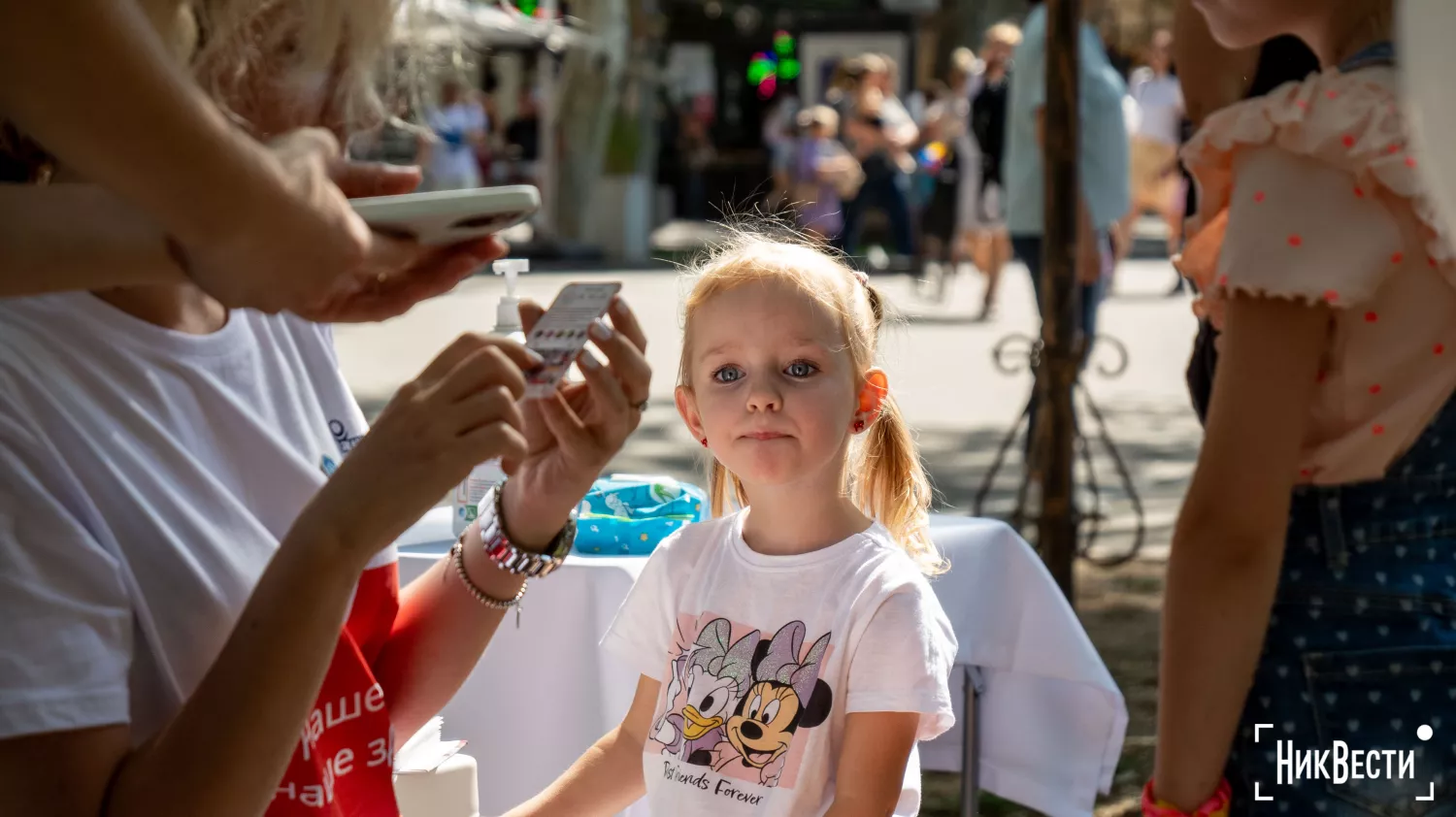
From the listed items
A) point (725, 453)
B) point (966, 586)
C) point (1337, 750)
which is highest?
point (725, 453)

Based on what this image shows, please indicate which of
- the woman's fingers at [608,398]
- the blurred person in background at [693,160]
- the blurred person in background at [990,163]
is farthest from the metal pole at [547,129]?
the woman's fingers at [608,398]

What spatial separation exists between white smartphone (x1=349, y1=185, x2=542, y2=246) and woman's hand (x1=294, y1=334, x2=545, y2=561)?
0.11 metres

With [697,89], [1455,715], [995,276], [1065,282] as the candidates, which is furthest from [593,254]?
[1455,715]

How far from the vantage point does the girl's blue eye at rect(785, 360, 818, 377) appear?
75.9 inches

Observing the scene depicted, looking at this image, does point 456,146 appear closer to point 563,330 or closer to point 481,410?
point 563,330

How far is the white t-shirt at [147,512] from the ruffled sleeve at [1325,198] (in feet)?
3.17

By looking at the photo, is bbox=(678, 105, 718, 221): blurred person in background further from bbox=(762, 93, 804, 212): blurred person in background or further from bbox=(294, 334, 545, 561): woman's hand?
bbox=(294, 334, 545, 561): woman's hand

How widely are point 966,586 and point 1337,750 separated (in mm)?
1007

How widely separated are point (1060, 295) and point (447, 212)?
3.45 metres

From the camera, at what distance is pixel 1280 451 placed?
58.3 inches

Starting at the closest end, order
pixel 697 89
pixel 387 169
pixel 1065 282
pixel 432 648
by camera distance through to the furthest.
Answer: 1. pixel 387 169
2. pixel 432 648
3. pixel 1065 282
4. pixel 697 89

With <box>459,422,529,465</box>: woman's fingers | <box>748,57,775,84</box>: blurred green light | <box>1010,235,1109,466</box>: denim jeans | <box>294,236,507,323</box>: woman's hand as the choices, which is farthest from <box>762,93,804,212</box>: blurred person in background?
<box>459,422,529,465</box>: woman's fingers

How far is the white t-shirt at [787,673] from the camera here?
1772 mm

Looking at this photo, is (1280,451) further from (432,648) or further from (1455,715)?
(432,648)
